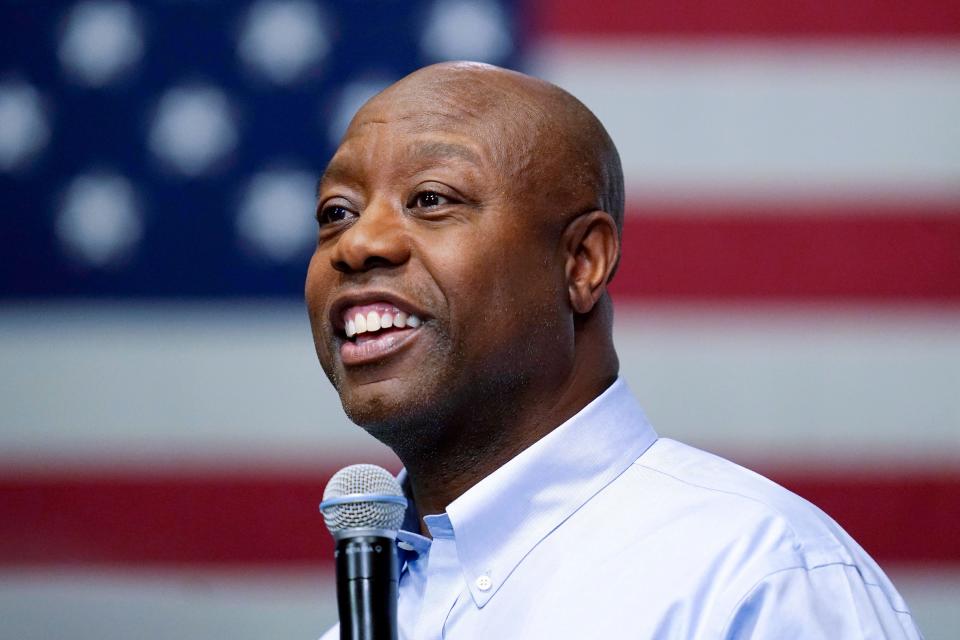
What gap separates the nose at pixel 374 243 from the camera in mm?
1365

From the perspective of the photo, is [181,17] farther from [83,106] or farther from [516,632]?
[516,632]

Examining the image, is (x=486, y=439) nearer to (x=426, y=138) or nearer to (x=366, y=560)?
(x=426, y=138)

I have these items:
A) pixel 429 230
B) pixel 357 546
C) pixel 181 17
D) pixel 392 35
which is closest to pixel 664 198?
pixel 392 35

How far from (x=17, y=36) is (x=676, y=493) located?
2070 millimetres

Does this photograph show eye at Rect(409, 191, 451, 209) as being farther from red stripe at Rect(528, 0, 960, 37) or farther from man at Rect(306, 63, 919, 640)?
red stripe at Rect(528, 0, 960, 37)

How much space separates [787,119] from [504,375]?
145 centimetres

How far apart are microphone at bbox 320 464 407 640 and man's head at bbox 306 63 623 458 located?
1.04 feet

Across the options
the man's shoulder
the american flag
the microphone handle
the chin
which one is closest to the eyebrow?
the chin

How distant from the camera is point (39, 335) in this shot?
271 cm

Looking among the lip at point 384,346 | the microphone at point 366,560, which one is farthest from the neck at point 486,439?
the microphone at point 366,560

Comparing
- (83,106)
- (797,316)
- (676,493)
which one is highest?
(83,106)

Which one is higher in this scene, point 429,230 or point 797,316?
point 797,316

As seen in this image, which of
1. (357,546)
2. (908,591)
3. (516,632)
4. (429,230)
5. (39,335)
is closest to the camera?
(357,546)

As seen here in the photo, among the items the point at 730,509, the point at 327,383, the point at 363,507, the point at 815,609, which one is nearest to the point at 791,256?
the point at 327,383
